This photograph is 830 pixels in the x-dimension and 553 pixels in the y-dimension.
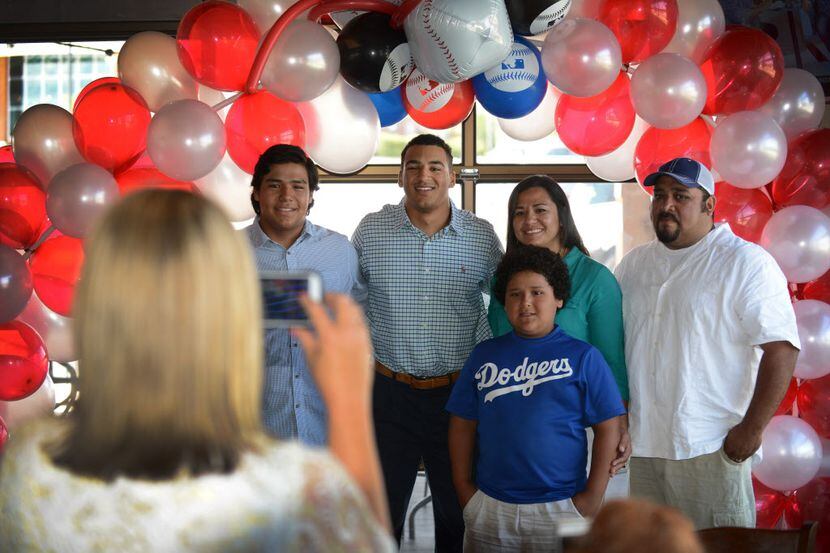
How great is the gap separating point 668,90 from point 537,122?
62cm

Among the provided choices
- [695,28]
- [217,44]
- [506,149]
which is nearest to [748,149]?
[695,28]

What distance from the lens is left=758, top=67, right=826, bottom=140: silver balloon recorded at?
10.7 feet

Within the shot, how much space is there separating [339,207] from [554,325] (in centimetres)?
274

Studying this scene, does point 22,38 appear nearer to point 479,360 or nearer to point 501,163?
point 501,163

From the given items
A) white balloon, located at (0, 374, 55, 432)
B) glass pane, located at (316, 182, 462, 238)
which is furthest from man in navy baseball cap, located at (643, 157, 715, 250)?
glass pane, located at (316, 182, 462, 238)

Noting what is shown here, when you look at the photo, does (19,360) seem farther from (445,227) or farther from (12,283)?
(445,227)

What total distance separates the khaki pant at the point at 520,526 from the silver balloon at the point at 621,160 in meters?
1.56

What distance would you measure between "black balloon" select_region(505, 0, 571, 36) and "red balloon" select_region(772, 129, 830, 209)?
99 centimetres

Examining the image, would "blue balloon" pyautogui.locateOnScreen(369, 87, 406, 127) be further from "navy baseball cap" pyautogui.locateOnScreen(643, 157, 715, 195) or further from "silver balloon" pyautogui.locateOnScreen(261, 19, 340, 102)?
"navy baseball cap" pyautogui.locateOnScreen(643, 157, 715, 195)

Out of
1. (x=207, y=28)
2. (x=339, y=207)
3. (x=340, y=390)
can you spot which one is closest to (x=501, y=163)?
(x=339, y=207)

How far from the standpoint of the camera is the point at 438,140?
3.06 metres

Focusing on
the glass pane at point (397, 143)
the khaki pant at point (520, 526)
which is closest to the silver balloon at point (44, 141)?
the khaki pant at point (520, 526)

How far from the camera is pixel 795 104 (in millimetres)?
3270

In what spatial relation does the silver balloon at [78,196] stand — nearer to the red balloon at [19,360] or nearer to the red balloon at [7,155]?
the red balloon at [19,360]
